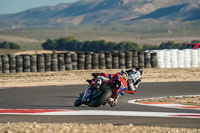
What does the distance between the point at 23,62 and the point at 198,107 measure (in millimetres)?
13973

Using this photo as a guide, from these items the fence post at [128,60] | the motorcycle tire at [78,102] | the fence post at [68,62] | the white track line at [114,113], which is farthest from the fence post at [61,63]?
the white track line at [114,113]

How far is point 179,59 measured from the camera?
88.1 feet

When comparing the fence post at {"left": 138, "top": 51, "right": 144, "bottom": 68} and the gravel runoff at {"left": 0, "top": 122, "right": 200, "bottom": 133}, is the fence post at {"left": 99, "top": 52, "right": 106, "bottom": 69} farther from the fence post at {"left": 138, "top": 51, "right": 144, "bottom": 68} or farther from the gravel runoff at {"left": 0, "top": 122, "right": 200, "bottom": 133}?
the gravel runoff at {"left": 0, "top": 122, "right": 200, "bottom": 133}

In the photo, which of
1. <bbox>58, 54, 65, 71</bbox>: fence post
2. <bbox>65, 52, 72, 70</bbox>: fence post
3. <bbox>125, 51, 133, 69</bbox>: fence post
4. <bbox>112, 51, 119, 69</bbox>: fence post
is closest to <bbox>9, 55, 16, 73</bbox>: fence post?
<bbox>58, 54, 65, 71</bbox>: fence post

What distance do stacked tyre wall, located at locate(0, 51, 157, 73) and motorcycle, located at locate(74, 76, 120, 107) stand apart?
43.1 feet

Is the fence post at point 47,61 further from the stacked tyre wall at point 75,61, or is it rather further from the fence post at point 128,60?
the fence post at point 128,60

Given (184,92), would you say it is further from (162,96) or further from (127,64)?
(127,64)

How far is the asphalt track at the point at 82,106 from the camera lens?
417 inches

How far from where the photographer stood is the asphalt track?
10594mm

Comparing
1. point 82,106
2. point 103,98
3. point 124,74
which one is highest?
point 124,74

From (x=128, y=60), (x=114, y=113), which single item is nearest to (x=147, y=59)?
(x=128, y=60)

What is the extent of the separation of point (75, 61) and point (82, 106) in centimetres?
1279

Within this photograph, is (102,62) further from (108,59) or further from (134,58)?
(134,58)

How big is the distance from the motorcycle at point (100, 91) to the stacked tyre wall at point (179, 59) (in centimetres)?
1451
